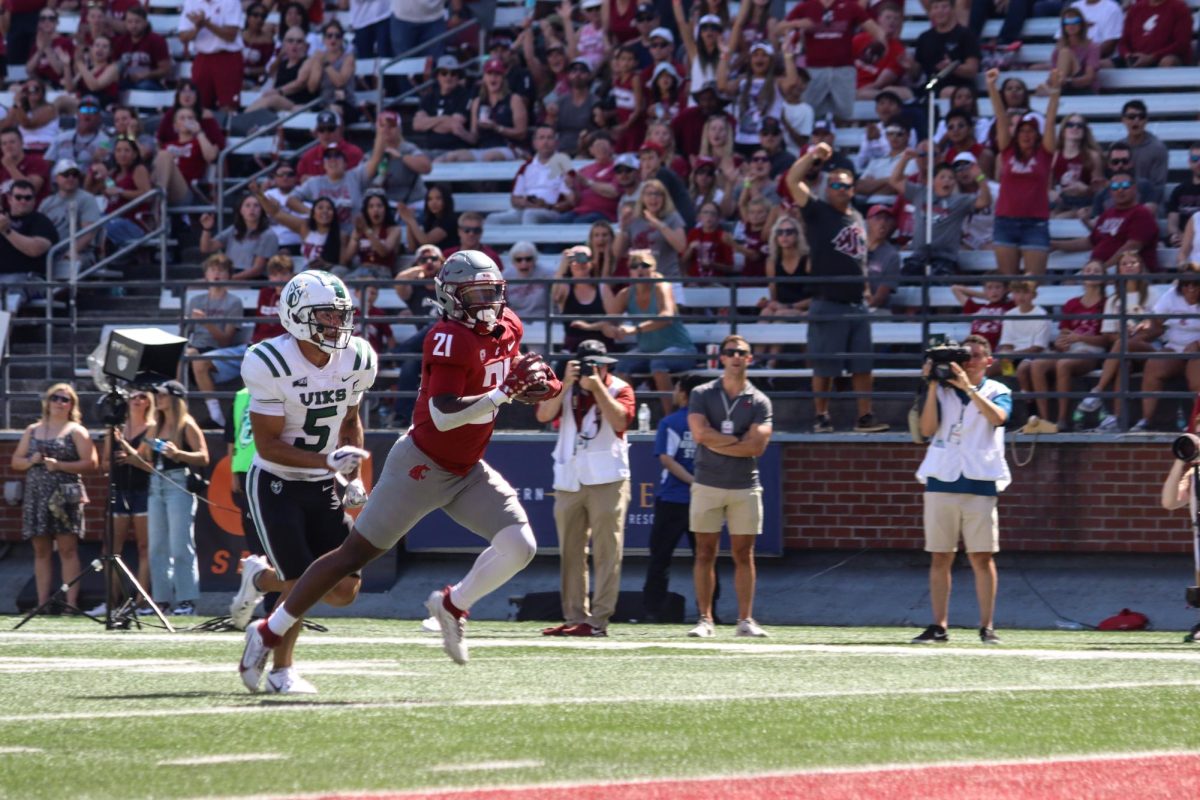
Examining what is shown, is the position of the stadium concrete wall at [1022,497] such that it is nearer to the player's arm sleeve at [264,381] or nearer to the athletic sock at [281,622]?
the player's arm sleeve at [264,381]

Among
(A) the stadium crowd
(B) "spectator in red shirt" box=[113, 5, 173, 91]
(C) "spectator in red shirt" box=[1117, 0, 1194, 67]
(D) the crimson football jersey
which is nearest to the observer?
(D) the crimson football jersey

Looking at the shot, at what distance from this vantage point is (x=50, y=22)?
67.9ft

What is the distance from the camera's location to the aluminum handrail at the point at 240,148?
18125 millimetres

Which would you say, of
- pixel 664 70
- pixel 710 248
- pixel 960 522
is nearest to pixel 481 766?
pixel 960 522

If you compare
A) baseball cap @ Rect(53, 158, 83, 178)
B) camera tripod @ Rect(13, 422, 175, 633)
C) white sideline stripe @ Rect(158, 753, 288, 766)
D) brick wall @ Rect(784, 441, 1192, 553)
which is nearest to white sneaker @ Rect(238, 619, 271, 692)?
white sideline stripe @ Rect(158, 753, 288, 766)

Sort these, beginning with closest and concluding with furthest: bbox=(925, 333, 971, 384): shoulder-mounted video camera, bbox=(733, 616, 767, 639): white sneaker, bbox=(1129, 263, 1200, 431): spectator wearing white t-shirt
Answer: bbox=(925, 333, 971, 384): shoulder-mounted video camera, bbox=(733, 616, 767, 639): white sneaker, bbox=(1129, 263, 1200, 431): spectator wearing white t-shirt

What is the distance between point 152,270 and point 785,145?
6415mm

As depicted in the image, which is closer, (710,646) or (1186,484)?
(710,646)

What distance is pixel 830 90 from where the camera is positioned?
16.8 meters

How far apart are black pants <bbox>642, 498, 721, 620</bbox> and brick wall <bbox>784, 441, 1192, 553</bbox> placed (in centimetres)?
120

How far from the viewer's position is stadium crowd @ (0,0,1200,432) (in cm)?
1459

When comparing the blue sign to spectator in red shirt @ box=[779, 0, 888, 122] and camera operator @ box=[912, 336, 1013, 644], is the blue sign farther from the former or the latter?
spectator in red shirt @ box=[779, 0, 888, 122]

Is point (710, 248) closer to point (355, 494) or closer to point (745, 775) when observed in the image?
point (355, 494)

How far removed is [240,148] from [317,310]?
12.0 m
